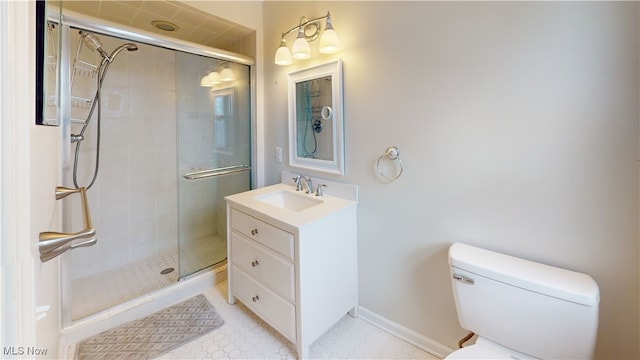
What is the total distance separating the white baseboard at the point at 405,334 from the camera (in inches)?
58.1

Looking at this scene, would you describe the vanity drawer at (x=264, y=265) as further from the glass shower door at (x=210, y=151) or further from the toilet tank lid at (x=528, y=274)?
the toilet tank lid at (x=528, y=274)

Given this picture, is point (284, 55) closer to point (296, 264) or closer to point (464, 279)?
point (296, 264)

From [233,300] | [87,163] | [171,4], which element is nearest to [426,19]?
[171,4]

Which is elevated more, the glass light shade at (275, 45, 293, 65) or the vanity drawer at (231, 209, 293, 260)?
the glass light shade at (275, 45, 293, 65)

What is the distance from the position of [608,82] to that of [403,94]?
0.78 m

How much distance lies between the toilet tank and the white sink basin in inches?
38.0

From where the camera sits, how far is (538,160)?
1125 mm

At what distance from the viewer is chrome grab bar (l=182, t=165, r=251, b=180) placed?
228 cm

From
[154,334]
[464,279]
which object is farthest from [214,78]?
[464,279]

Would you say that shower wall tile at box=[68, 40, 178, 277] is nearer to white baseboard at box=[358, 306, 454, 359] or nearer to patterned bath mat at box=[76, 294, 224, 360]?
patterned bath mat at box=[76, 294, 224, 360]

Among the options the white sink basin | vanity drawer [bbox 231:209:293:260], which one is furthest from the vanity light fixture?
vanity drawer [bbox 231:209:293:260]

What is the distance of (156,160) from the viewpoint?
8.43ft

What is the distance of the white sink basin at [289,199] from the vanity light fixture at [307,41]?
0.93m

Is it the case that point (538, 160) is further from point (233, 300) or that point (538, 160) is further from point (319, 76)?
point (233, 300)
